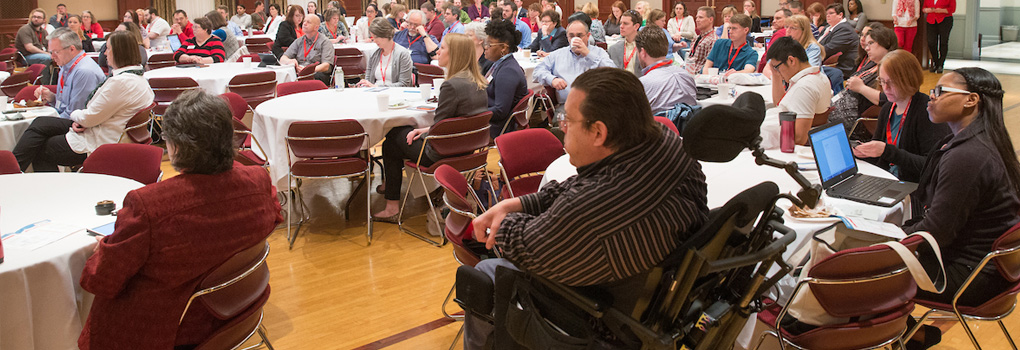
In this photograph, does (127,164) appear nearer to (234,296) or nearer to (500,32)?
(234,296)

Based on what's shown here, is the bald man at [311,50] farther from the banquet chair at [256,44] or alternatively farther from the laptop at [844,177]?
the laptop at [844,177]

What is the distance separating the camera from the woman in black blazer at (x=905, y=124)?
3680 mm

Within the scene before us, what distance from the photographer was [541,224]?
192 centimetres

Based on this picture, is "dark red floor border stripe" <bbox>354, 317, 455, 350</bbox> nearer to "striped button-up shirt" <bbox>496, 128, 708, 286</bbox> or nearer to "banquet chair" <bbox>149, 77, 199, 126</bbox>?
"striped button-up shirt" <bbox>496, 128, 708, 286</bbox>

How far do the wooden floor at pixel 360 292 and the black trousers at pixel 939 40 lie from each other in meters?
9.80

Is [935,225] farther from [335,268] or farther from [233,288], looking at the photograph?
[335,268]

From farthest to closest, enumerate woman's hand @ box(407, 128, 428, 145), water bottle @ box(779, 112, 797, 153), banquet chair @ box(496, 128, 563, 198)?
woman's hand @ box(407, 128, 428, 145) < banquet chair @ box(496, 128, 563, 198) < water bottle @ box(779, 112, 797, 153)

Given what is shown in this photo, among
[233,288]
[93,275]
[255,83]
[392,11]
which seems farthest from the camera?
[392,11]

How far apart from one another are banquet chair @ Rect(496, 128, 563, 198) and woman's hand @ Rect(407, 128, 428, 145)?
3.53 ft

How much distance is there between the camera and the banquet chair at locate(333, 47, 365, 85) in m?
9.78

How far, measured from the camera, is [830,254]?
2541 mm

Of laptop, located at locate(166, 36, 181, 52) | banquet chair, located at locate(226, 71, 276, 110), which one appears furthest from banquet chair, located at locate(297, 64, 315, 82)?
laptop, located at locate(166, 36, 181, 52)

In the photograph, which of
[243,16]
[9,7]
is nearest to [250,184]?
[243,16]

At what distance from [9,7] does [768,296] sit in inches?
748
